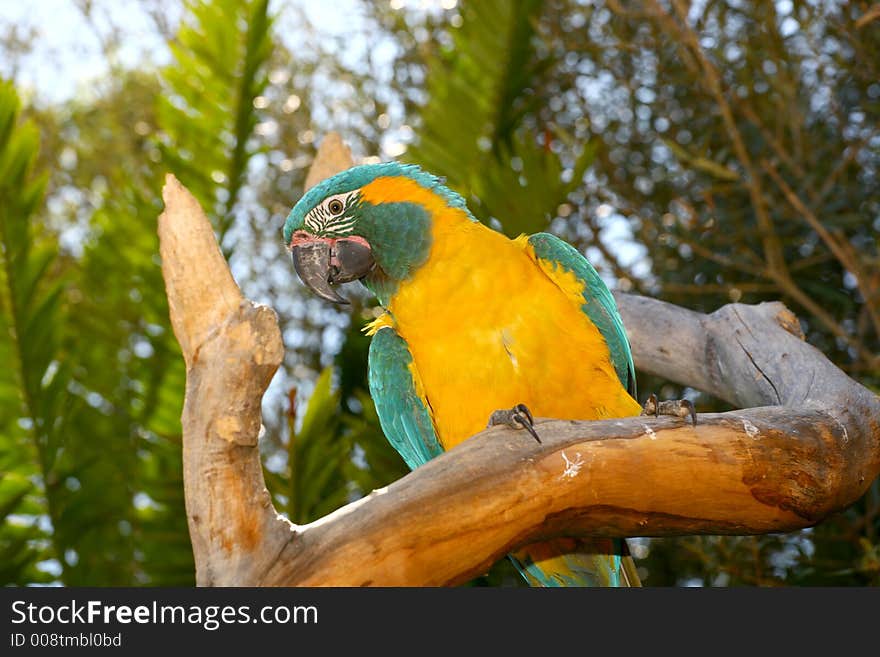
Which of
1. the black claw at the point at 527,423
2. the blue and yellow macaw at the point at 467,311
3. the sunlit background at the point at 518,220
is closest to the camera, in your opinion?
the black claw at the point at 527,423

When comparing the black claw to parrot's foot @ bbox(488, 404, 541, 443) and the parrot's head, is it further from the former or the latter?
the parrot's head

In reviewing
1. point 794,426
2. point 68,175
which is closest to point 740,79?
point 794,426

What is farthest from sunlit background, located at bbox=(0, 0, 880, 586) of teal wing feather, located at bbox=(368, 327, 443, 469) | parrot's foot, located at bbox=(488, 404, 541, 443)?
parrot's foot, located at bbox=(488, 404, 541, 443)

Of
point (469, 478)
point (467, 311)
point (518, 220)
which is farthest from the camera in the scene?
point (518, 220)

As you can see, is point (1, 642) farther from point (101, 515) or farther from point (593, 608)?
point (101, 515)

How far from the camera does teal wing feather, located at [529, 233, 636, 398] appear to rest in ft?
5.67

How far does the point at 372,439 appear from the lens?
2492 mm

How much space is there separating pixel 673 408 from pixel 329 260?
728 millimetres

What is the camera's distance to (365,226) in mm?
1715

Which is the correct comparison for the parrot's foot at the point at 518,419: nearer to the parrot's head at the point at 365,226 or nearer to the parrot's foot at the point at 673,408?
the parrot's foot at the point at 673,408

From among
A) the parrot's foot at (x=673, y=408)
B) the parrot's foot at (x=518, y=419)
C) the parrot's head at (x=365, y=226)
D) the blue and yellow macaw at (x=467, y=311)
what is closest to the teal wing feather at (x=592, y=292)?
the blue and yellow macaw at (x=467, y=311)

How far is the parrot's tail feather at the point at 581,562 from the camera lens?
5.63 feet

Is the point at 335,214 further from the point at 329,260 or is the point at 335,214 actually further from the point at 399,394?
the point at 399,394

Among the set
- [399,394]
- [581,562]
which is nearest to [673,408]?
[581,562]
